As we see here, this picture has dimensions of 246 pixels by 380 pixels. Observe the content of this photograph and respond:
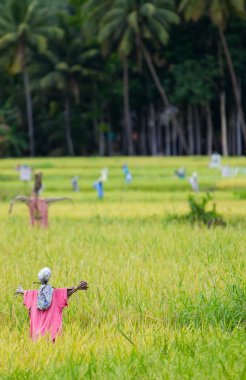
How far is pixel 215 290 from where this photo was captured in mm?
8344

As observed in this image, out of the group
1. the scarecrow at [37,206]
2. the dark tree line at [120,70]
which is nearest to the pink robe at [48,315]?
the scarecrow at [37,206]

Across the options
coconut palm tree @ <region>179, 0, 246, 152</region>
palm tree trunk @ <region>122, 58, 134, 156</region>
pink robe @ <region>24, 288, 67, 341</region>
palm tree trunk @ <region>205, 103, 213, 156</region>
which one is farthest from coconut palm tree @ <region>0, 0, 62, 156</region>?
pink robe @ <region>24, 288, 67, 341</region>

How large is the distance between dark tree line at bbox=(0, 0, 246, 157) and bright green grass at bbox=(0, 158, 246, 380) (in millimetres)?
32614

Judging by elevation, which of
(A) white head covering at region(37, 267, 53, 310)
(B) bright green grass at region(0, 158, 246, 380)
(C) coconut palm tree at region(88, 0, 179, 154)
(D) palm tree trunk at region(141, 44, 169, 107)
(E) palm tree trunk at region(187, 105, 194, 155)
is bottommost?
(B) bright green grass at region(0, 158, 246, 380)

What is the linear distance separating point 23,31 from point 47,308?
45.6 m

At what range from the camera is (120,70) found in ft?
179

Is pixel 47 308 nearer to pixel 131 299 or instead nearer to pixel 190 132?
pixel 131 299

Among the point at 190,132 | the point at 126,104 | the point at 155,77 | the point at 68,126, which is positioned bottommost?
the point at 190,132

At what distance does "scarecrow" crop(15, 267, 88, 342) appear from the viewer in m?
6.79

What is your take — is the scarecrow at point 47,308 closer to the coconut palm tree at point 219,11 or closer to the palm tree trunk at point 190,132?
the coconut palm tree at point 219,11

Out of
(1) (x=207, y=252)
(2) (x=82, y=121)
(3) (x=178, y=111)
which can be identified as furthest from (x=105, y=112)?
(1) (x=207, y=252)

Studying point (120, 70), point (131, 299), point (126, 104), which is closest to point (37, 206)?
point (131, 299)

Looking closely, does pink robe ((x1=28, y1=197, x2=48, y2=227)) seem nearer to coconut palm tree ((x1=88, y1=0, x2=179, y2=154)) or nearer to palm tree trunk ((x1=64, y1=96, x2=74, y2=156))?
coconut palm tree ((x1=88, y1=0, x2=179, y2=154))

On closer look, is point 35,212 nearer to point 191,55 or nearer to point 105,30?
point 105,30
